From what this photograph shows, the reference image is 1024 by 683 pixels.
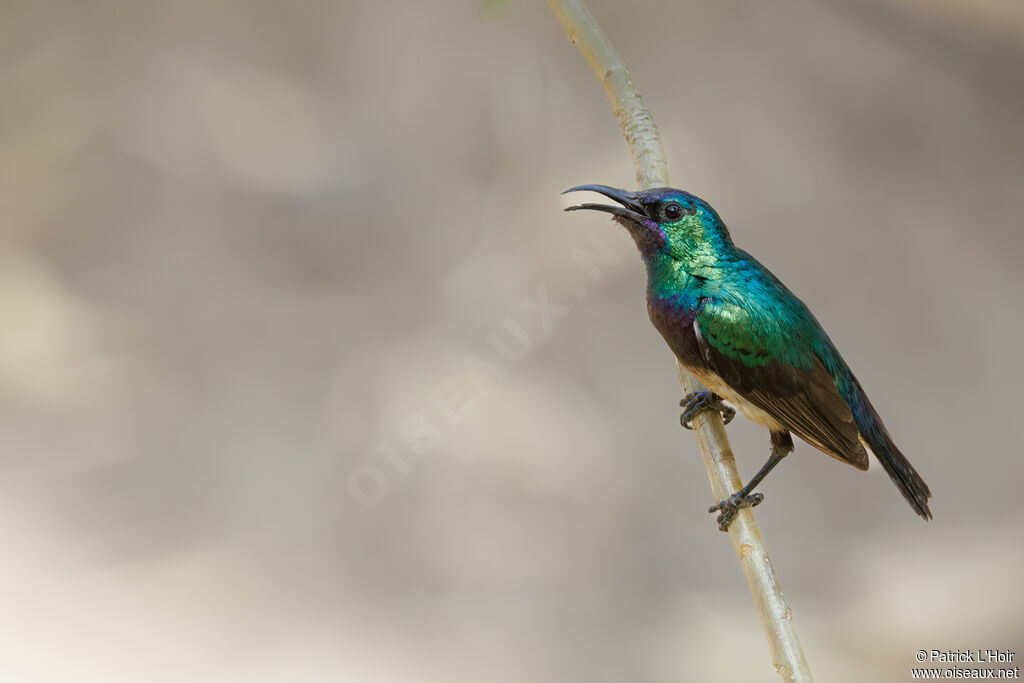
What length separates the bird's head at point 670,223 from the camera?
140 centimetres

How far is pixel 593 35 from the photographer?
5.27ft

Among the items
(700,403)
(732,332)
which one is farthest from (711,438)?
(732,332)

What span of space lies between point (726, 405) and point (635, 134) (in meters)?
0.53

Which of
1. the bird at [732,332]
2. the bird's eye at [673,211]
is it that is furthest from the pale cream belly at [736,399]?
the bird's eye at [673,211]

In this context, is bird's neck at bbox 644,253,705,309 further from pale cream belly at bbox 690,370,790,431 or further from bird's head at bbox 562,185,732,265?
pale cream belly at bbox 690,370,790,431

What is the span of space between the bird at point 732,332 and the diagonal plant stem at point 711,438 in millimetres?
45

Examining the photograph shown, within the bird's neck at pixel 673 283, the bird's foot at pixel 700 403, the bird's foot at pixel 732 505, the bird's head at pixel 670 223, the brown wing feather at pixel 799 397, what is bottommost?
the bird's foot at pixel 732 505

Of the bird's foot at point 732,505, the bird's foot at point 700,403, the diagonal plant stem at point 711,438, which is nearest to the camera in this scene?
the diagonal plant stem at point 711,438

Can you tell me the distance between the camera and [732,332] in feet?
4.62

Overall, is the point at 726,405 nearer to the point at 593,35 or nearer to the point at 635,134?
the point at 635,134

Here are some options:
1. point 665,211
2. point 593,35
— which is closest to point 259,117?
point 593,35

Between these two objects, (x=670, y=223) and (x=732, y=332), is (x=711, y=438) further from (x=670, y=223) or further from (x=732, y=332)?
(x=670, y=223)

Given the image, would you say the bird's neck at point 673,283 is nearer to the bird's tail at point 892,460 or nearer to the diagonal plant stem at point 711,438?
the diagonal plant stem at point 711,438

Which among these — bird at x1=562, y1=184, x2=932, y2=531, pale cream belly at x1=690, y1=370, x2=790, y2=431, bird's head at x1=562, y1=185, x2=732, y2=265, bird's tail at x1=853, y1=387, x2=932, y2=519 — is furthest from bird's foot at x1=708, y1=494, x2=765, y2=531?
bird's head at x1=562, y1=185, x2=732, y2=265
